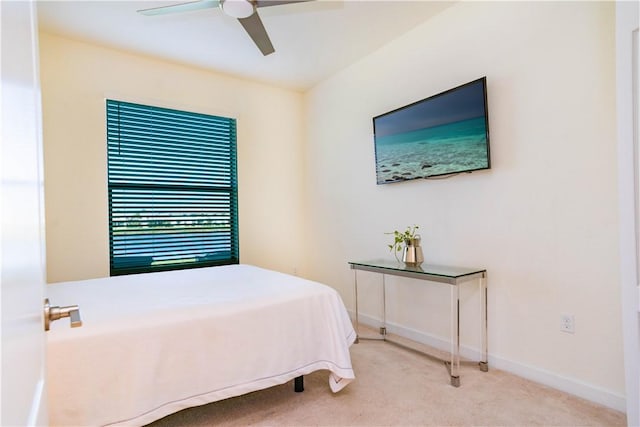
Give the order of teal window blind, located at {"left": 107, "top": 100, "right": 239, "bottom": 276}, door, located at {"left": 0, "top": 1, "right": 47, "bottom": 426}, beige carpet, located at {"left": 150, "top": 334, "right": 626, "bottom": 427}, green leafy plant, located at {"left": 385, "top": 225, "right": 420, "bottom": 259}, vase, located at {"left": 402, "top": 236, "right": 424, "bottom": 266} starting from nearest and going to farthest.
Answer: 1. door, located at {"left": 0, "top": 1, "right": 47, "bottom": 426}
2. beige carpet, located at {"left": 150, "top": 334, "right": 626, "bottom": 427}
3. vase, located at {"left": 402, "top": 236, "right": 424, "bottom": 266}
4. green leafy plant, located at {"left": 385, "top": 225, "right": 420, "bottom": 259}
5. teal window blind, located at {"left": 107, "top": 100, "right": 239, "bottom": 276}

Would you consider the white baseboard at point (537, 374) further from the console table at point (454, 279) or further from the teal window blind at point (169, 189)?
the teal window blind at point (169, 189)

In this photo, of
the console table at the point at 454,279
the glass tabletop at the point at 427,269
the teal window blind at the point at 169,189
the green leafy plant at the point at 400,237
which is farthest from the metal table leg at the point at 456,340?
the teal window blind at the point at 169,189

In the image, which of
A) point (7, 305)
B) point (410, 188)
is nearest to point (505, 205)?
point (410, 188)

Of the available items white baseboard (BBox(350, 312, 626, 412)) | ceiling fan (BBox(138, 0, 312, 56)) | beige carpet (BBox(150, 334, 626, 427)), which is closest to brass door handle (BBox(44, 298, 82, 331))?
beige carpet (BBox(150, 334, 626, 427))

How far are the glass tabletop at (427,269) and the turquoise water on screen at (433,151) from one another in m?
0.71

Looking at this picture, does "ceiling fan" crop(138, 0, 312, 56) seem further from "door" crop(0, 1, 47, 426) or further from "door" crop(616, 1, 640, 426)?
"door" crop(0, 1, 47, 426)

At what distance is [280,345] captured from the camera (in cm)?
189

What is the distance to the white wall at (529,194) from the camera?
6.41 feet

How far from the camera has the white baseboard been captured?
192cm

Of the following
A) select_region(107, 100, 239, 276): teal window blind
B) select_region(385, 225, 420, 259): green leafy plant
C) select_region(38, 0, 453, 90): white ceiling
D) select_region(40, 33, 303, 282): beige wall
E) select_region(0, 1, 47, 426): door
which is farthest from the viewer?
select_region(107, 100, 239, 276): teal window blind

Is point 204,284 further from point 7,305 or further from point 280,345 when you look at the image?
point 7,305

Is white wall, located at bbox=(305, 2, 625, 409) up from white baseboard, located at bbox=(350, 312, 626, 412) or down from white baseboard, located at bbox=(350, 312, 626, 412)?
up

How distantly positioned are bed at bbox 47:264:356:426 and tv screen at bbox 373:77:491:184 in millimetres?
1331

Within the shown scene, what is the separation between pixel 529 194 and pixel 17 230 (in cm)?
250
